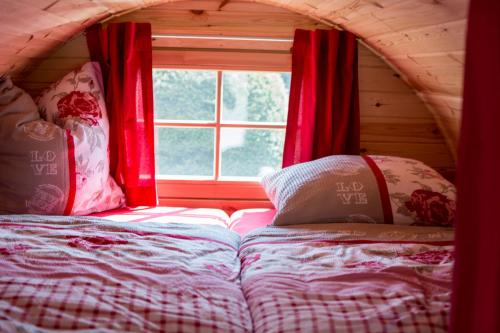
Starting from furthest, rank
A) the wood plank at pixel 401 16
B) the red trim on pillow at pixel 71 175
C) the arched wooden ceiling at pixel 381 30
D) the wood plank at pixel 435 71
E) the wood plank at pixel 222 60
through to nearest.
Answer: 1. the wood plank at pixel 222 60
2. the red trim on pillow at pixel 71 175
3. the wood plank at pixel 435 71
4. the arched wooden ceiling at pixel 381 30
5. the wood plank at pixel 401 16

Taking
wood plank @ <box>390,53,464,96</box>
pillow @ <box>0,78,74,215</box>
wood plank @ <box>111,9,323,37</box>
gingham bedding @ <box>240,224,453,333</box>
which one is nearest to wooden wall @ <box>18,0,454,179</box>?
wood plank @ <box>111,9,323,37</box>

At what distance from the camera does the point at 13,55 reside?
2.10 meters

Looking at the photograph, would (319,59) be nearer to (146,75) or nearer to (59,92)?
(146,75)

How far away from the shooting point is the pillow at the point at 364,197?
196 centimetres

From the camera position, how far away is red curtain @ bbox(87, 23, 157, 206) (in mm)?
2389

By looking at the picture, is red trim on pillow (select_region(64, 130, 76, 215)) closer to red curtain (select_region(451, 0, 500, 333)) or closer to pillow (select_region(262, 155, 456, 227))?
pillow (select_region(262, 155, 456, 227))

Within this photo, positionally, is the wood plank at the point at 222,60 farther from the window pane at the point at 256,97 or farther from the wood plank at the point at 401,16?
the wood plank at the point at 401,16

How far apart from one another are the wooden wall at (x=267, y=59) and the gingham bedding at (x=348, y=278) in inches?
29.4

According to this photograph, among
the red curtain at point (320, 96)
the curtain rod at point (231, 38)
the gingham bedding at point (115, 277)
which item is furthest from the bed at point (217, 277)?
the curtain rod at point (231, 38)

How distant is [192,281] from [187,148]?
1376 mm

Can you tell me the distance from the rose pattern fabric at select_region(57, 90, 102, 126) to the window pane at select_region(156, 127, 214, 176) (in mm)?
458

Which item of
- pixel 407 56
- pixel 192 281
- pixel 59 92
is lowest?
→ pixel 192 281

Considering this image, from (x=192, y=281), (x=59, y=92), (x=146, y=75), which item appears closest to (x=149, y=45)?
(x=146, y=75)

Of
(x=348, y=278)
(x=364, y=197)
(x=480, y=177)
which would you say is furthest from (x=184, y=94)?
(x=480, y=177)
